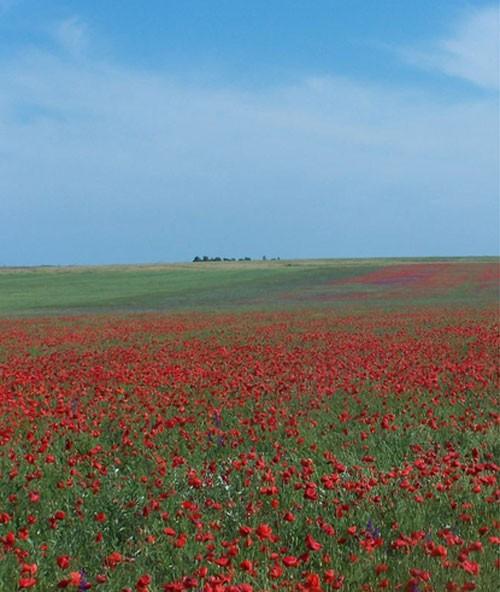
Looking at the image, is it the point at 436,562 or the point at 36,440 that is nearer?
the point at 436,562

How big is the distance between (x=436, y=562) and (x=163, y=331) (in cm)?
2283

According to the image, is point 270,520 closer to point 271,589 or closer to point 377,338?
point 271,589

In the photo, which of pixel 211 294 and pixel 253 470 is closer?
pixel 253 470

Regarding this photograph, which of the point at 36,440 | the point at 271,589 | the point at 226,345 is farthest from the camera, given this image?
the point at 226,345

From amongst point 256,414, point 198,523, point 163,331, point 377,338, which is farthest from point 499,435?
point 163,331

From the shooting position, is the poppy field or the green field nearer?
the poppy field

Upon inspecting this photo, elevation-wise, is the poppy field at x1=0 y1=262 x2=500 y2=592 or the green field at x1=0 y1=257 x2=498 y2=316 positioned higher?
the poppy field at x1=0 y1=262 x2=500 y2=592

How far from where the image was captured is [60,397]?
11508mm

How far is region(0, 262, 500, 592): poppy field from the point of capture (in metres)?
5.45

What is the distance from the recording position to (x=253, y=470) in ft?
25.7

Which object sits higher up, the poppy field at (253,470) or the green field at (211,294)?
the poppy field at (253,470)

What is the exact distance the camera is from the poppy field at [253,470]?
545cm

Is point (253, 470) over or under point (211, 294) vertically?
over

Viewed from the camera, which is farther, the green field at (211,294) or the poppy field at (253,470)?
the green field at (211,294)
